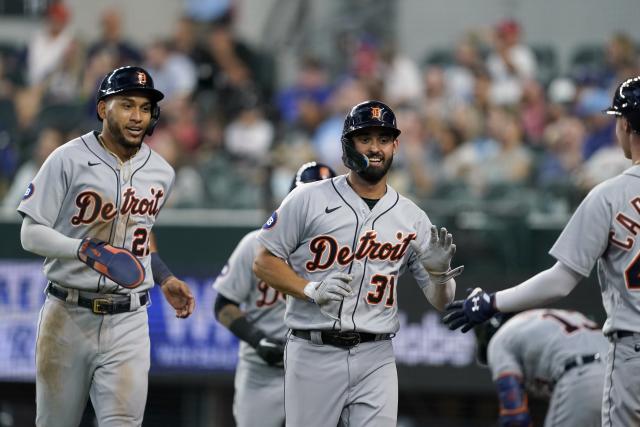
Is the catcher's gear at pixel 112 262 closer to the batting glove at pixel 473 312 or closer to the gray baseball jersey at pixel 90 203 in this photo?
the gray baseball jersey at pixel 90 203

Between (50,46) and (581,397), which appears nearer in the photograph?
(581,397)

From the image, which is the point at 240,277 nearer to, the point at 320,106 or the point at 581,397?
the point at 581,397

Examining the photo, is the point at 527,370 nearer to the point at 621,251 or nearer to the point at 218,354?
the point at 621,251

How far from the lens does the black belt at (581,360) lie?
648 centimetres

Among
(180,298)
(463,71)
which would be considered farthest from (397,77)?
(180,298)

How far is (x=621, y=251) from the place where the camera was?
17.0 ft

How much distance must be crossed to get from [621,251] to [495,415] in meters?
4.97

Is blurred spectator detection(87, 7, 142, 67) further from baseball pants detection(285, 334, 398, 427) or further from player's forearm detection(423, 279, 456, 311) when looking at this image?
baseball pants detection(285, 334, 398, 427)

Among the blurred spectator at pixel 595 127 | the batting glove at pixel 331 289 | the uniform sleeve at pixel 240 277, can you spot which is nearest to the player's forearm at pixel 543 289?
the batting glove at pixel 331 289

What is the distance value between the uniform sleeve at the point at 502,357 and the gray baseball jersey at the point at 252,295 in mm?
1244

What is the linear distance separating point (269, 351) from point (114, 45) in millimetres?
7505

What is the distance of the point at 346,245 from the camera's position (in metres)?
5.51

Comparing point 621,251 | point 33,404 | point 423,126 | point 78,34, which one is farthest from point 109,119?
point 78,34

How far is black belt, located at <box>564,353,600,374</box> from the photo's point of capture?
6.48 metres
